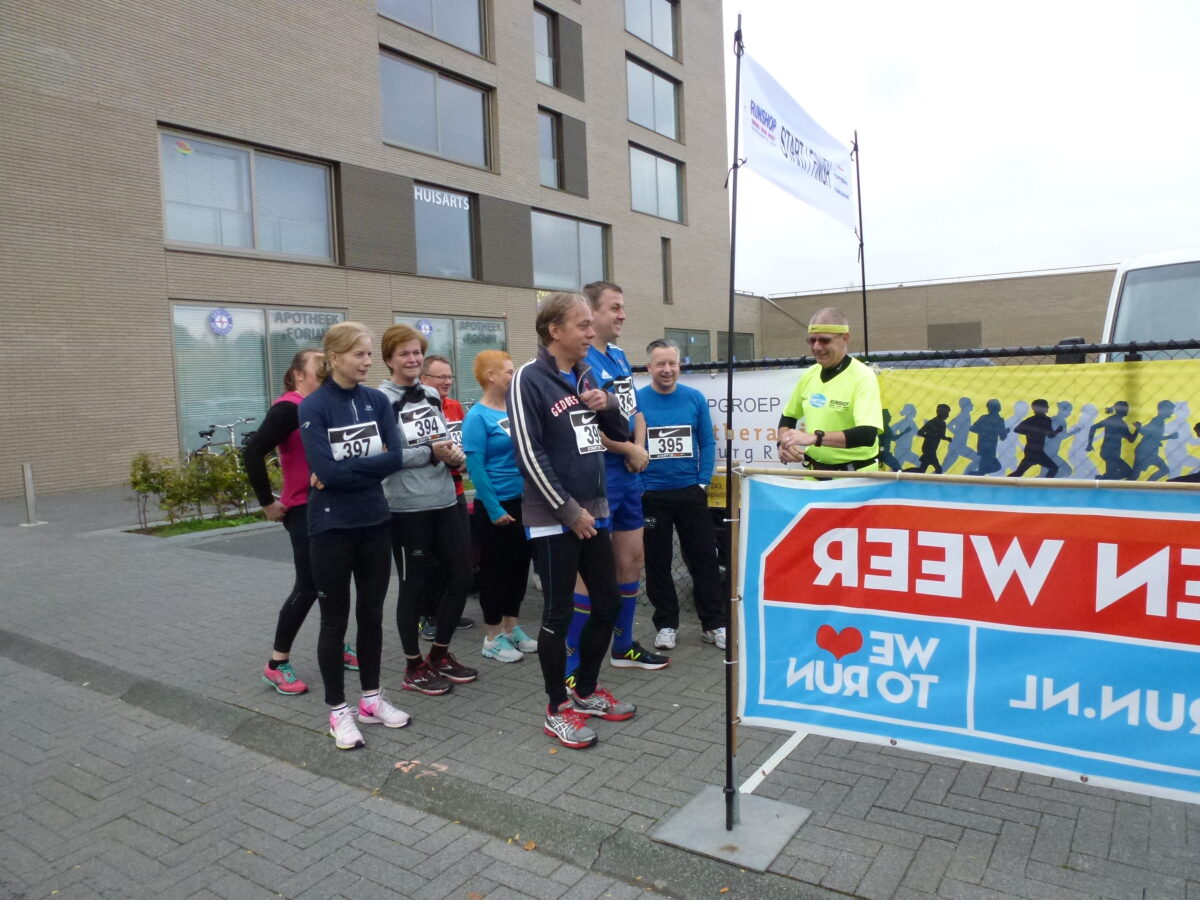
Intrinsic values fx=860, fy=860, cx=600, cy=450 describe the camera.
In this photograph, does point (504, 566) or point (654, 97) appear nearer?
point (504, 566)

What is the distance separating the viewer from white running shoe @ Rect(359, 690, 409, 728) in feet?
14.0

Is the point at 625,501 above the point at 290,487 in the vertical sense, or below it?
below

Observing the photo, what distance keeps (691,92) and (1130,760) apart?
104ft

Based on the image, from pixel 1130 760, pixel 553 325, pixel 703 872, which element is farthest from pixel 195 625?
pixel 1130 760

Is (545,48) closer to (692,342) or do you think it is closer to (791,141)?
(692,342)

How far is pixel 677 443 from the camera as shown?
5.23 metres

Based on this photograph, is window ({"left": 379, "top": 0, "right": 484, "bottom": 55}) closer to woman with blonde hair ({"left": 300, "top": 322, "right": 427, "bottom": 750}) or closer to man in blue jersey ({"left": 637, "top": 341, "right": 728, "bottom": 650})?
man in blue jersey ({"left": 637, "top": 341, "right": 728, "bottom": 650})

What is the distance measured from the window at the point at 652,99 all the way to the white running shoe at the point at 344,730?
27084 mm

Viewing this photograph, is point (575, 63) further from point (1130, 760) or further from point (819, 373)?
point (1130, 760)

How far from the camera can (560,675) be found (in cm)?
399

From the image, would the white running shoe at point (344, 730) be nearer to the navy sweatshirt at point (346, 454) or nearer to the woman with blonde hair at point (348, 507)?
the woman with blonde hair at point (348, 507)

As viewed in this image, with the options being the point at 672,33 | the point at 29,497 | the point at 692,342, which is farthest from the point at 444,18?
the point at 29,497

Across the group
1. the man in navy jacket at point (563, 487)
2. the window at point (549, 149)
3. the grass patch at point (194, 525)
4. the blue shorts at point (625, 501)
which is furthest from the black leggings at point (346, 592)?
the window at point (549, 149)

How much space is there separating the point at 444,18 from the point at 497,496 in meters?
20.2
